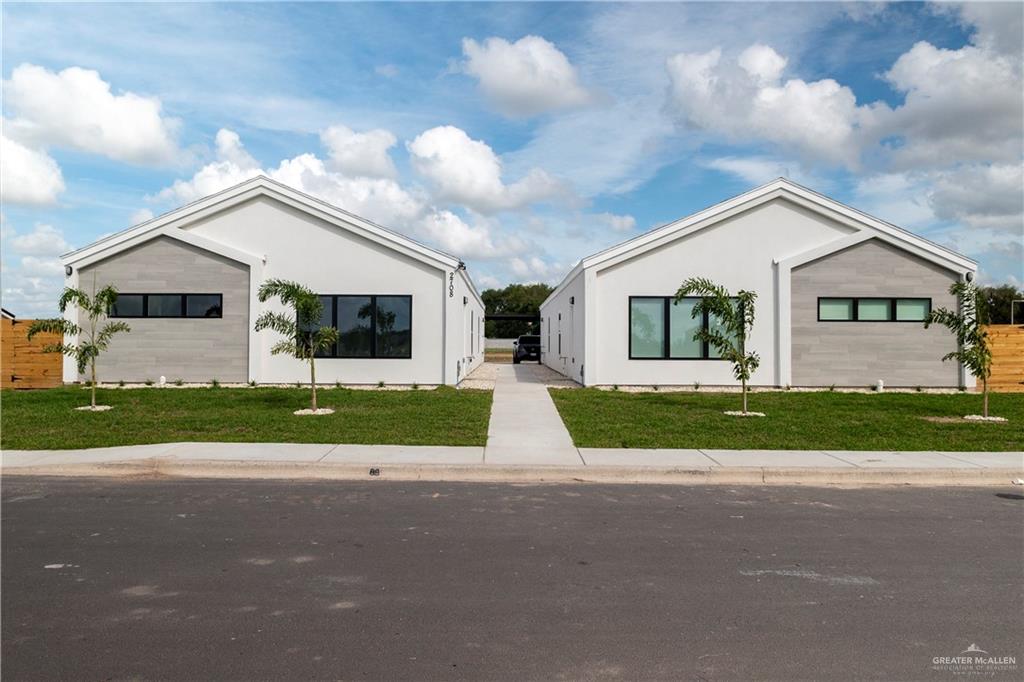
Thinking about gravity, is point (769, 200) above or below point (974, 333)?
above

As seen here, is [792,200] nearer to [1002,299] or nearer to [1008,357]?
[1008,357]

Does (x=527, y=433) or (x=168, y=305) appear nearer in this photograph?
(x=527, y=433)

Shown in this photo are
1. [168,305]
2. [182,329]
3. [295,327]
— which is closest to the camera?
[295,327]

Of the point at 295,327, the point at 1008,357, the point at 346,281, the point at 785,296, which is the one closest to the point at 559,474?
the point at 295,327

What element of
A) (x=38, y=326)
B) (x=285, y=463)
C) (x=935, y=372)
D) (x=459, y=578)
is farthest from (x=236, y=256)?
(x=935, y=372)

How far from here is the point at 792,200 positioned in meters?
20.1

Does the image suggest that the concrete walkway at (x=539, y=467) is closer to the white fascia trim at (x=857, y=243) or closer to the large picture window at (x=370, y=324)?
the large picture window at (x=370, y=324)

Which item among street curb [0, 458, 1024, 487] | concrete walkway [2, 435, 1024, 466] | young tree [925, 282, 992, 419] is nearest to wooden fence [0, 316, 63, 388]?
concrete walkway [2, 435, 1024, 466]

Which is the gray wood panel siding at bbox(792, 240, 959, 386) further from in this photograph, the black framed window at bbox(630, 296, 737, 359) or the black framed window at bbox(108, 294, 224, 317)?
the black framed window at bbox(108, 294, 224, 317)

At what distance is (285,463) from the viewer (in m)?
9.42

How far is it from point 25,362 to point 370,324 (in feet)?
33.5

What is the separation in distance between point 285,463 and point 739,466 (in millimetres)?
5964

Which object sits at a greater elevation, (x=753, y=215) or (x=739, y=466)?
(x=753, y=215)

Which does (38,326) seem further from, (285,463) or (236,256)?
(285,463)
